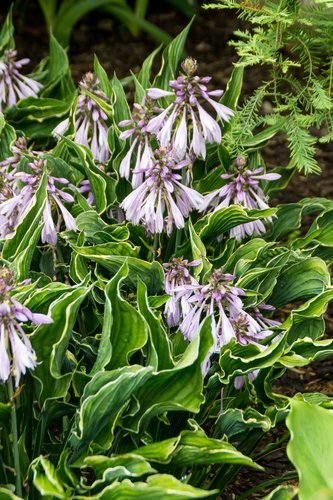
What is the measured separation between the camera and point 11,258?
2.84 metres

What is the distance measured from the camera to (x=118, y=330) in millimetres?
2539

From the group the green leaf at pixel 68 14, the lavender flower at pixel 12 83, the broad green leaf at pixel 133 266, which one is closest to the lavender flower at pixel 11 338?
the broad green leaf at pixel 133 266

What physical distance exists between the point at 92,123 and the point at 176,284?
923mm

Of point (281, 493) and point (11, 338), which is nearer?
point (11, 338)

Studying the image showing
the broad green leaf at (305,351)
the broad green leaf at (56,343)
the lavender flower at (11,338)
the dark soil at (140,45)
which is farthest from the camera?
the dark soil at (140,45)

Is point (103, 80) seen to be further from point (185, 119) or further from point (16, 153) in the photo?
point (185, 119)

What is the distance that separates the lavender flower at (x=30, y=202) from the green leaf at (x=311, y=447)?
100cm

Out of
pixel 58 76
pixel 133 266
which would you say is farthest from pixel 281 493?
pixel 58 76

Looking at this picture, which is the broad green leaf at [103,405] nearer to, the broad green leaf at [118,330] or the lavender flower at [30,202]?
the broad green leaf at [118,330]

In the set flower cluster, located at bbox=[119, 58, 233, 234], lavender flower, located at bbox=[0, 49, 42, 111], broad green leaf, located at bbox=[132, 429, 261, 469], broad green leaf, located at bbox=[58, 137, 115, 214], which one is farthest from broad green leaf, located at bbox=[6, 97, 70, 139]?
broad green leaf, located at bbox=[132, 429, 261, 469]

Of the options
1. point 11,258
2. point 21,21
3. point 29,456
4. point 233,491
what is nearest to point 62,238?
point 11,258

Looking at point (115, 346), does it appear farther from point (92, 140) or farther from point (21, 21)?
point (21, 21)

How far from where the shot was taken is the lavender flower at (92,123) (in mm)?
3309

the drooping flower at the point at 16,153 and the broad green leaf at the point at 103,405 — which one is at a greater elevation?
the drooping flower at the point at 16,153
